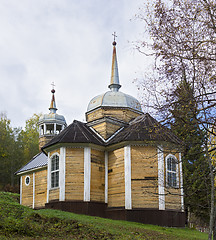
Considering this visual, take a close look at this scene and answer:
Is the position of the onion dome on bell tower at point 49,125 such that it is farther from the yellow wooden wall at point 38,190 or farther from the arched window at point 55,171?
the arched window at point 55,171

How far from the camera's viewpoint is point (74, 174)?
1791 centimetres

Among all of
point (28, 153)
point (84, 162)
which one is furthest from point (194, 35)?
point (28, 153)

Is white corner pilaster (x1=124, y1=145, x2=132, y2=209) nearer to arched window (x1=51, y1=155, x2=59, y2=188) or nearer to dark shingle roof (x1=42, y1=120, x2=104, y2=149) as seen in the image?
dark shingle roof (x1=42, y1=120, x2=104, y2=149)

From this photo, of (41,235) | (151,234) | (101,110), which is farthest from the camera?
(101,110)

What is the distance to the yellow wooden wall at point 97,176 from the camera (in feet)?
59.3

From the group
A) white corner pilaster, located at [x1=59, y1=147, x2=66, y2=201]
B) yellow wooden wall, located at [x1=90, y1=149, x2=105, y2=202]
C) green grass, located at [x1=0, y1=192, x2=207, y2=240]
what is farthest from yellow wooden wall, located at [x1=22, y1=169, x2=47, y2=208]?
green grass, located at [x1=0, y1=192, x2=207, y2=240]

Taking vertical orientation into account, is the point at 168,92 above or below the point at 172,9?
below

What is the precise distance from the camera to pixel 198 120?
27.8ft

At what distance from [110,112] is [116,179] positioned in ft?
16.9

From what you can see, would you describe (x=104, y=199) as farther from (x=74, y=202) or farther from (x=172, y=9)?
(x=172, y=9)

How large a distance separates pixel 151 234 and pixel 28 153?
3091 centimetres

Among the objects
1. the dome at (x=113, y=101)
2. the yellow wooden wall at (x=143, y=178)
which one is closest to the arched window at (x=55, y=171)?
the yellow wooden wall at (x=143, y=178)

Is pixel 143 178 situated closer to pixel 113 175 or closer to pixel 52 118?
pixel 113 175

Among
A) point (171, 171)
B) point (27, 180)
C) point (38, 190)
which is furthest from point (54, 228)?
point (27, 180)
